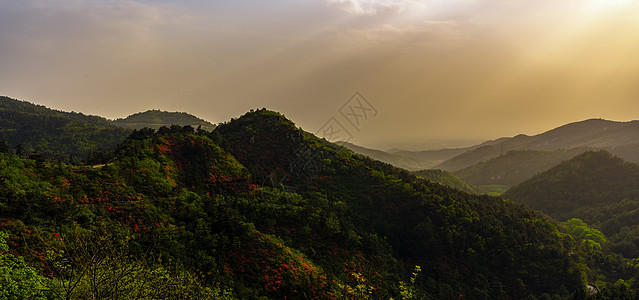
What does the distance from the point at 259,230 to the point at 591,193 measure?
149900 mm

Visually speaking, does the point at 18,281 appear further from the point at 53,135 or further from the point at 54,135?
the point at 53,135

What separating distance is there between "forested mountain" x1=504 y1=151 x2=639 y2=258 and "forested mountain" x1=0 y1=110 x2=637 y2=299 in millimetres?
46378

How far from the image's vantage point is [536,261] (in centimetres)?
4638

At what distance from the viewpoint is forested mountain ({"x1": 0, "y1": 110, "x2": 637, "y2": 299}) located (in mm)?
16703

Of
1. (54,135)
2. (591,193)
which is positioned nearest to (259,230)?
(54,135)

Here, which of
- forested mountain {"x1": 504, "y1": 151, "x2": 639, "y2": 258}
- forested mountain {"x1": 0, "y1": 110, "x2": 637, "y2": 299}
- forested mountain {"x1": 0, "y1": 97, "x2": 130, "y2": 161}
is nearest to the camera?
forested mountain {"x1": 0, "y1": 110, "x2": 637, "y2": 299}

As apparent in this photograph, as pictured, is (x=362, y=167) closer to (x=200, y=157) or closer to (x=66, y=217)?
(x=200, y=157)

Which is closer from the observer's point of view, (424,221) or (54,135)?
(424,221)

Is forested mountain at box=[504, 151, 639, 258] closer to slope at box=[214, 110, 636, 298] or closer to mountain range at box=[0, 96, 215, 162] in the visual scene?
slope at box=[214, 110, 636, 298]

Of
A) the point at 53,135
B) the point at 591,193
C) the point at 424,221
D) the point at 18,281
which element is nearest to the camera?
the point at 18,281

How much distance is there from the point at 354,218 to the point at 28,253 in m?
38.5

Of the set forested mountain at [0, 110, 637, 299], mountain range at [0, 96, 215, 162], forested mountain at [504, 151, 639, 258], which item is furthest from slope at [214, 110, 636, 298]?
mountain range at [0, 96, 215, 162]

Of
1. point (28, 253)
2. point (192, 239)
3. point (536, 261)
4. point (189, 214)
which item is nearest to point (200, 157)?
point (189, 214)

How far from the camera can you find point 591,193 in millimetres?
117562
